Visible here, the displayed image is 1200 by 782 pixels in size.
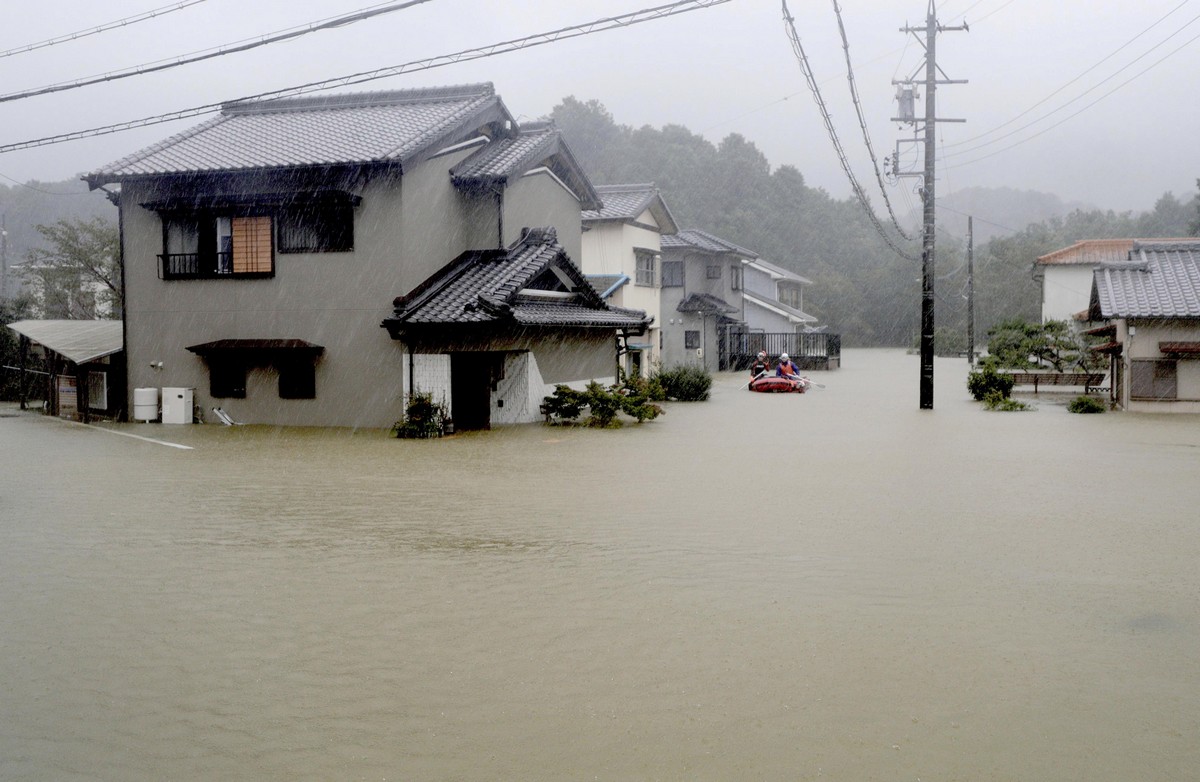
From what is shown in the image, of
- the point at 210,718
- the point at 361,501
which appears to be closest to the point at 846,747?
Result: the point at 210,718

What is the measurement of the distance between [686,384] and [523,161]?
9755 millimetres

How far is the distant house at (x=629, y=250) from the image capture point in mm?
37625

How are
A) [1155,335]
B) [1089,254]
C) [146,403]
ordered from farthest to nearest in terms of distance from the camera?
[1089,254] < [1155,335] < [146,403]

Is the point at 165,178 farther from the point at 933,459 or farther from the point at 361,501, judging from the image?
the point at 933,459

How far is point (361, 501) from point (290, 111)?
1667cm

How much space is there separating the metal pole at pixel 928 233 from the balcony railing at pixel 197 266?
16766 millimetres

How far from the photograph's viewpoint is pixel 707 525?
1110cm

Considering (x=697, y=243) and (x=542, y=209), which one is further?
(x=697, y=243)

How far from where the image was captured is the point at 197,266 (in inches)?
893

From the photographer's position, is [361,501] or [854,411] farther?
[854,411]

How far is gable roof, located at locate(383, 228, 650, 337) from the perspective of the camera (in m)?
20.3

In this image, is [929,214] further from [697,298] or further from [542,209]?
[697,298]

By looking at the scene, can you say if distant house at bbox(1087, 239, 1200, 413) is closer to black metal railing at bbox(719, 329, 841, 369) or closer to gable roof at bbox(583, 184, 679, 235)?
gable roof at bbox(583, 184, 679, 235)

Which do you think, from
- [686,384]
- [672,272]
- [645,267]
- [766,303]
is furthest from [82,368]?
[766,303]
